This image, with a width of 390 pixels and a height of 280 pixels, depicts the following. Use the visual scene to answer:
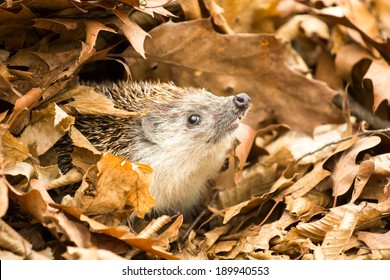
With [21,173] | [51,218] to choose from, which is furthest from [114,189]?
[21,173]

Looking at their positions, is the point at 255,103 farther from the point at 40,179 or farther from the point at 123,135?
the point at 40,179

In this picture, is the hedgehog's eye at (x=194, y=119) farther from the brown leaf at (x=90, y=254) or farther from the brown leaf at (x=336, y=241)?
the brown leaf at (x=90, y=254)

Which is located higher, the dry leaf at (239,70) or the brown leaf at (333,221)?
the dry leaf at (239,70)

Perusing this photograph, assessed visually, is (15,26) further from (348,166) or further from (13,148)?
(348,166)

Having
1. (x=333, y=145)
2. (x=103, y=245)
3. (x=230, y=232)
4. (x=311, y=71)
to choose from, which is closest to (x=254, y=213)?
(x=230, y=232)

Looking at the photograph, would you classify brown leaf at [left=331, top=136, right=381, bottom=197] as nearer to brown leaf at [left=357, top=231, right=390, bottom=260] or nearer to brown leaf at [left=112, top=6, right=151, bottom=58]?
brown leaf at [left=357, top=231, right=390, bottom=260]

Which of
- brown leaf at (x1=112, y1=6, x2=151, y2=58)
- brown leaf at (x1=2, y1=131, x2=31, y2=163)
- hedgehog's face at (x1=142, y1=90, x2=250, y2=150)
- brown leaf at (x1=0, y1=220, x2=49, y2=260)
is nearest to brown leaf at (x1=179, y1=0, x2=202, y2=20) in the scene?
brown leaf at (x1=112, y1=6, x2=151, y2=58)

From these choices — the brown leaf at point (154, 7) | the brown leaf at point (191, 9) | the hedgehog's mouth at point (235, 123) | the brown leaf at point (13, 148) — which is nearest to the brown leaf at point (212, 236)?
the hedgehog's mouth at point (235, 123)
